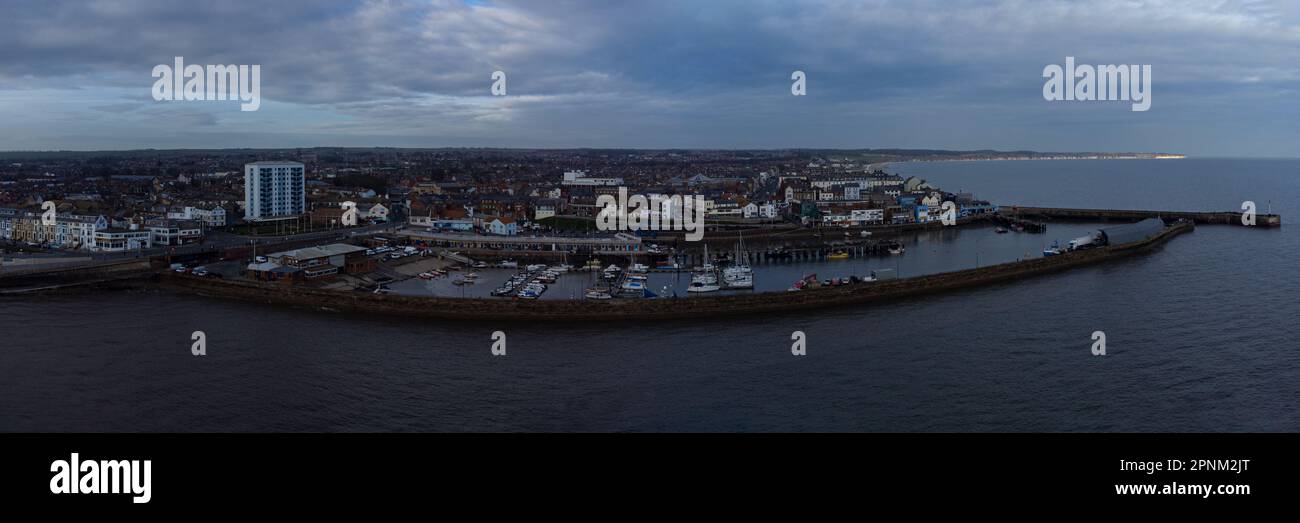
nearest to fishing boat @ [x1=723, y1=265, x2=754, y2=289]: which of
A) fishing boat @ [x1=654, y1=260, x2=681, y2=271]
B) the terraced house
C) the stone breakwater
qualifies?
the stone breakwater

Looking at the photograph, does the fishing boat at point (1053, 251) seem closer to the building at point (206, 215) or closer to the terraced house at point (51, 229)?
the terraced house at point (51, 229)

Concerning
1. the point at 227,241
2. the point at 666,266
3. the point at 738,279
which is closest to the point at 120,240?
the point at 227,241

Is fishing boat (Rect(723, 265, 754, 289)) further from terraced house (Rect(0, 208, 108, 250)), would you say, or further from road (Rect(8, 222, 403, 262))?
terraced house (Rect(0, 208, 108, 250))

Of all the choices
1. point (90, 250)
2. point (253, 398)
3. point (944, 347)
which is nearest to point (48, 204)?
point (90, 250)

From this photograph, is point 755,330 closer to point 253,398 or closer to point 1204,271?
point 253,398

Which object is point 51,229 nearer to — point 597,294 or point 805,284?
point 597,294

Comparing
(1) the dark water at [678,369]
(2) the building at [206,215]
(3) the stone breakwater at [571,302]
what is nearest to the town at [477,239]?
(2) the building at [206,215]
